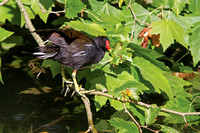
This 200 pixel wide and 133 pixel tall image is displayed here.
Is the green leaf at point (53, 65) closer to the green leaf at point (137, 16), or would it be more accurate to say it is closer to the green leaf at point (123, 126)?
the green leaf at point (137, 16)

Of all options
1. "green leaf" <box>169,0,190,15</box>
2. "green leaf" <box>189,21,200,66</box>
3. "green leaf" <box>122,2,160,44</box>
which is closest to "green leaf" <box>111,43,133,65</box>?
"green leaf" <box>122,2,160,44</box>

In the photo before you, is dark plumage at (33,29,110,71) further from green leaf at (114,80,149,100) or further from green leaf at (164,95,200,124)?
green leaf at (164,95,200,124)

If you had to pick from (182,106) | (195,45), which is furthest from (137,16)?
(182,106)

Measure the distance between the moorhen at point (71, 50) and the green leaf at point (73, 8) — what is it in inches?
6.9

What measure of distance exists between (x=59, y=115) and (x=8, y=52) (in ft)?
5.87

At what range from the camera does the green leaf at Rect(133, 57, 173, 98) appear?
241 cm

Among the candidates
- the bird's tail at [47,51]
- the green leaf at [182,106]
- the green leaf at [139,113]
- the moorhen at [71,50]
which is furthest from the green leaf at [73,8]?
the green leaf at [182,106]

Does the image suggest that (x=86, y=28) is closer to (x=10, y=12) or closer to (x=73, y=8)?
(x=73, y=8)

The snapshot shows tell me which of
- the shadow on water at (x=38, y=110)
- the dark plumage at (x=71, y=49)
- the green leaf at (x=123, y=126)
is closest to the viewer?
the green leaf at (x=123, y=126)

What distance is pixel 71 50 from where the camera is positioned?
2.18 meters

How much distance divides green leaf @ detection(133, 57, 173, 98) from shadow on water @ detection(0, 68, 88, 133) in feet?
2.08

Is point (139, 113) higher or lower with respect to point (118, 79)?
lower

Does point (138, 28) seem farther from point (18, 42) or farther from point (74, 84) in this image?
point (18, 42)

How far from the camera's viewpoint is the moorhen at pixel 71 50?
209cm
